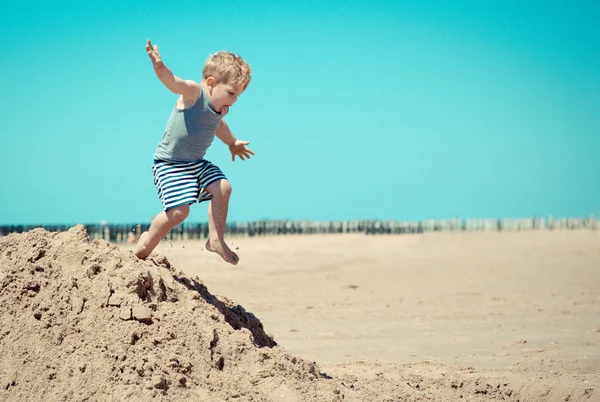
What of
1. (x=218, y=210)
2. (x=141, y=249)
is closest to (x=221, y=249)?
(x=218, y=210)

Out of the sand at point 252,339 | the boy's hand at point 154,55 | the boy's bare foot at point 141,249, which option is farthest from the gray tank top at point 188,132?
the sand at point 252,339

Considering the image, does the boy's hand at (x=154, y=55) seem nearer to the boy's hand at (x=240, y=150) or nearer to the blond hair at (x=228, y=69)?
the blond hair at (x=228, y=69)

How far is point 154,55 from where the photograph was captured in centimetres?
473

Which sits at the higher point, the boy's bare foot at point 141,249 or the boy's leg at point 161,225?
the boy's leg at point 161,225

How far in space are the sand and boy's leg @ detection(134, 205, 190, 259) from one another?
14 centimetres

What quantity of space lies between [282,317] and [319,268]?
733cm

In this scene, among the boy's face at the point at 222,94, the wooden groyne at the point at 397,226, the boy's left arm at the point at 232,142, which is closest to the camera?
the boy's face at the point at 222,94

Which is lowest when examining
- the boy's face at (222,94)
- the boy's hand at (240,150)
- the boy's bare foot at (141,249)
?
the boy's bare foot at (141,249)

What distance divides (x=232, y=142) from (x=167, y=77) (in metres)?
1.12

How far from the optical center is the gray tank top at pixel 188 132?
502cm

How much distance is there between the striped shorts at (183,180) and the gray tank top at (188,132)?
0.17ft

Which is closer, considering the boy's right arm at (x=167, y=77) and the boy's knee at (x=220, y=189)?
the boy's right arm at (x=167, y=77)

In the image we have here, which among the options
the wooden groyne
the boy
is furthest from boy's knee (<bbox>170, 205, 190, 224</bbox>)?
the wooden groyne

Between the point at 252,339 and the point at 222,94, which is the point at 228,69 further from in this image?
the point at 252,339
